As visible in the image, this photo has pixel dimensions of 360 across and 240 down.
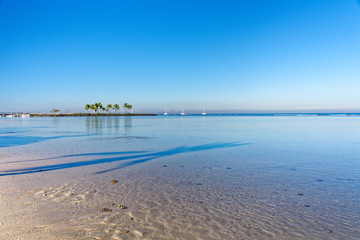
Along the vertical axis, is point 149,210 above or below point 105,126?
above

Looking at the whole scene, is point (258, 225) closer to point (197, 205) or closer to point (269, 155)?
point (197, 205)

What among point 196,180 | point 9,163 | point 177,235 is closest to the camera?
point 177,235

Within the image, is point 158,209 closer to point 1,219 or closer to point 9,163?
point 1,219

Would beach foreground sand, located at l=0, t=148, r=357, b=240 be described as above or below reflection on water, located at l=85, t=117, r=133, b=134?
above

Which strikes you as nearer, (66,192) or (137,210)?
(137,210)

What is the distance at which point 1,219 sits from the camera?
19.1ft

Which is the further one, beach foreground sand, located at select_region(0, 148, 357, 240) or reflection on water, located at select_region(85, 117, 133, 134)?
reflection on water, located at select_region(85, 117, 133, 134)

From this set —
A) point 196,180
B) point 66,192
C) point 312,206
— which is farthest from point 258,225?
point 66,192

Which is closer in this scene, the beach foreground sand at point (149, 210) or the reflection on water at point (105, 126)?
the beach foreground sand at point (149, 210)

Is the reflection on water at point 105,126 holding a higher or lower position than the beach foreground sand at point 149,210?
lower

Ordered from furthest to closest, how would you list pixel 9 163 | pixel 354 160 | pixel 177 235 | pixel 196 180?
pixel 354 160, pixel 9 163, pixel 196 180, pixel 177 235

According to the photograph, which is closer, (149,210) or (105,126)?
(149,210)

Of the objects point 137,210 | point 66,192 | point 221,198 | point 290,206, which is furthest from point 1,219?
point 290,206

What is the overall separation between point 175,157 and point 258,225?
9.41 m
